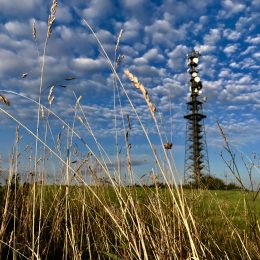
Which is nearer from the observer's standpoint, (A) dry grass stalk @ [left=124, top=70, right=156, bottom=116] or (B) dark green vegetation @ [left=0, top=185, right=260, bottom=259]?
(A) dry grass stalk @ [left=124, top=70, right=156, bottom=116]

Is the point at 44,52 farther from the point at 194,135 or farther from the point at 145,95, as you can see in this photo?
the point at 194,135

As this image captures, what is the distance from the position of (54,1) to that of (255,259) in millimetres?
2809

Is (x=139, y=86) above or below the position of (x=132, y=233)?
above

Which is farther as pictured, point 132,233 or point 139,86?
point 132,233

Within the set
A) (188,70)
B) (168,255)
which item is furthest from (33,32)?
(188,70)

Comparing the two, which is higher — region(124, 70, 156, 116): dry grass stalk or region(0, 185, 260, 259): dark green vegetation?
region(124, 70, 156, 116): dry grass stalk

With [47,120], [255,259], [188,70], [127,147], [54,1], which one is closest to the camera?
[54,1]

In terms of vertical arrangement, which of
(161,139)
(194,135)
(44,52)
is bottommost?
(161,139)

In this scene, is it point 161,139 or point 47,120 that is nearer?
point 161,139

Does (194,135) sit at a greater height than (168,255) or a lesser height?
greater

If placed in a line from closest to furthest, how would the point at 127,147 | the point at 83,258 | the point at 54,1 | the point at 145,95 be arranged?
the point at 145,95, the point at 54,1, the point at 127,147, the point at 83,258

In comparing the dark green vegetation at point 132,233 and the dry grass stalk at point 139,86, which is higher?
the dry grass stalk at point 139,86

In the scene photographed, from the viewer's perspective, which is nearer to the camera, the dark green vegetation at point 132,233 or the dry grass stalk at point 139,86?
the dry grass stalk at point 139,86

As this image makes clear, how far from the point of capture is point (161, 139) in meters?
2.26
